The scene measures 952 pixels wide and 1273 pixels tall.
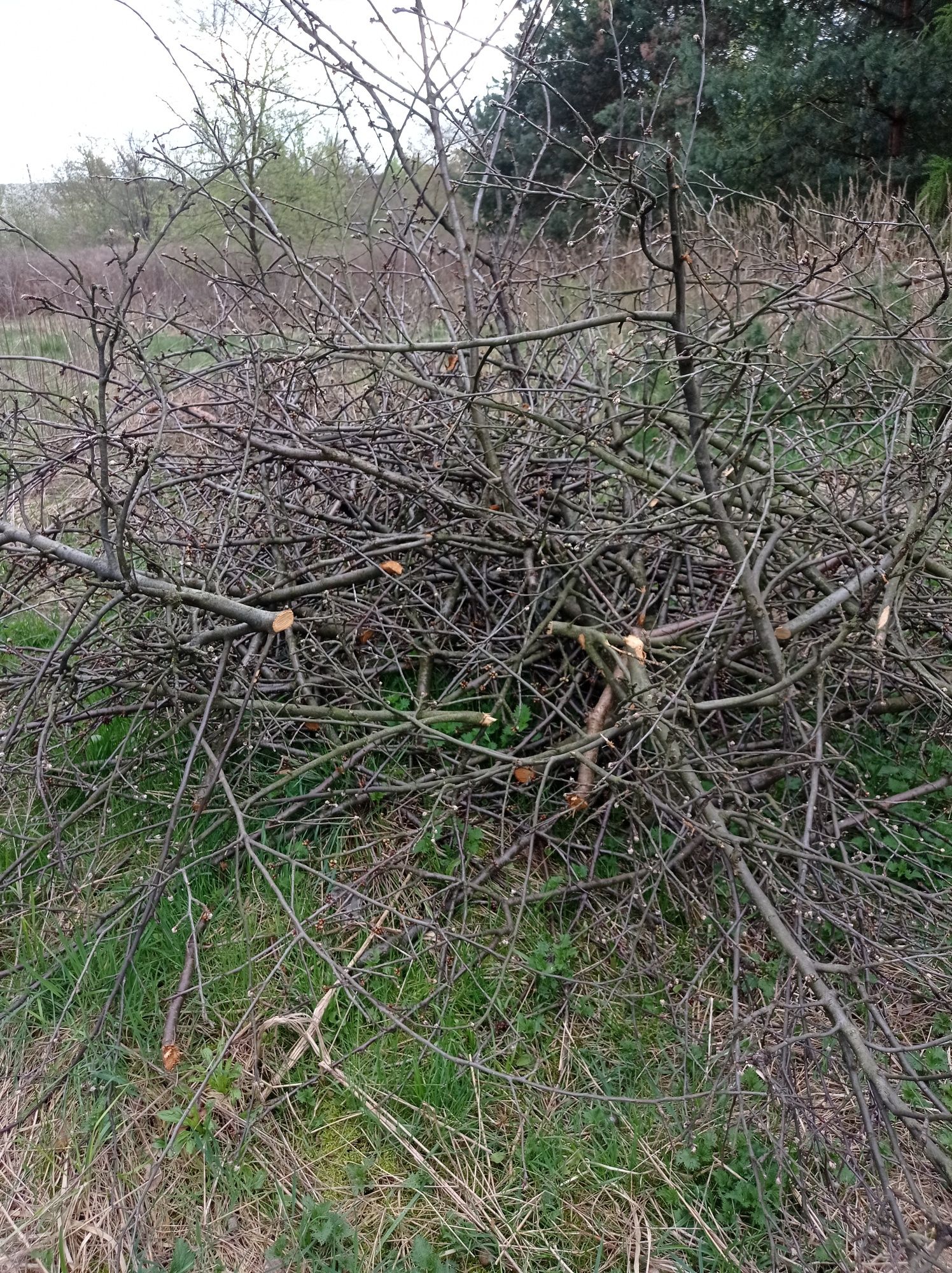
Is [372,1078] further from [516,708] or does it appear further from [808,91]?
[808,91]

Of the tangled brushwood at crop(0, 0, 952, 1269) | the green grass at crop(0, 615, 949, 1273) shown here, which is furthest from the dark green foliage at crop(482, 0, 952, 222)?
the green grass at crop(0, 615, 949, 1273)

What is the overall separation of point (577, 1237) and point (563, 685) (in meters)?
1.49

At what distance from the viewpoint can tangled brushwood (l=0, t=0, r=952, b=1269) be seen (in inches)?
81.7

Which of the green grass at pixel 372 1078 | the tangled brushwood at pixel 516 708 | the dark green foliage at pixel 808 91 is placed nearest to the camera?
the green grass at pixel 372 1078

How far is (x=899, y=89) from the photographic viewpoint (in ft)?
35.3

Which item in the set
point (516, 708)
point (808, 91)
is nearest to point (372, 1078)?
point (516, 708)

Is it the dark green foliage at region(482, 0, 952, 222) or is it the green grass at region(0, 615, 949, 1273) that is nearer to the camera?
the green grass at region(0, 615, 949, 1273)

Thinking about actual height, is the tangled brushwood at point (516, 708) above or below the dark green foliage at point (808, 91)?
below

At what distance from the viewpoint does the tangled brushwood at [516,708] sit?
2076 millimetres

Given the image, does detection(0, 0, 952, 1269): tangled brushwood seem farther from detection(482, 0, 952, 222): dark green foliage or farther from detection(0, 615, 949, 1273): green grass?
detection(482, 0, 952, 222): dark green foliage

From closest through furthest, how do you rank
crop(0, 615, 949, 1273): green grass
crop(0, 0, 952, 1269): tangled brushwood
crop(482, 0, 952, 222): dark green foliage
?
crop(0, 615, 949, 1273): green grass, crop(0, 0, 952, 1269): tangled brushwood, crop(482, 0, 952, 222): dark green foliage

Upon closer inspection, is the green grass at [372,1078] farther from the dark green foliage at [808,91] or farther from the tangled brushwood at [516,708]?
the dark green foliage at [808,91]

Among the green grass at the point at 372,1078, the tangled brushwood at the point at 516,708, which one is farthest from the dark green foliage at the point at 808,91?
the green grass at the point at 372,1078

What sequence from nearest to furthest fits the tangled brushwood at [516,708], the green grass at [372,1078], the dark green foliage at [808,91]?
the green grass at [372,1078]
the tangled brushwood at [516,708]
the dark green foliage at [808,91]
